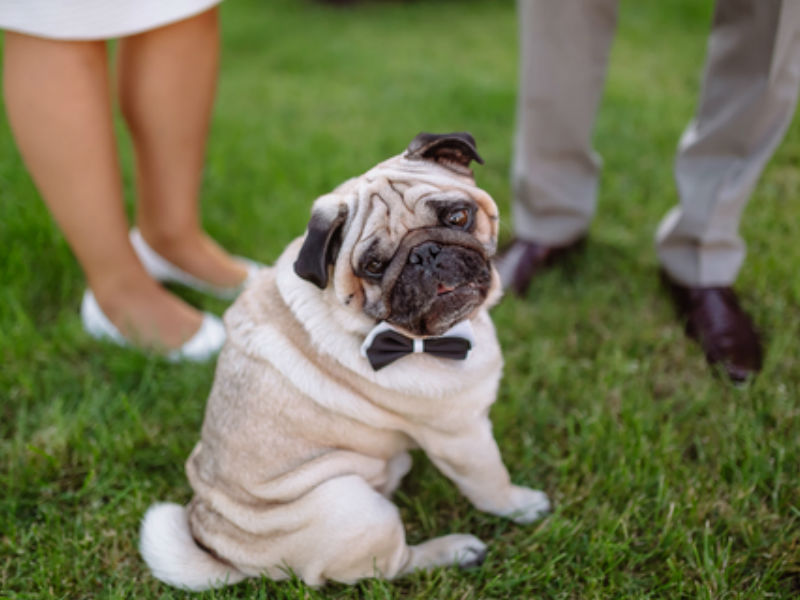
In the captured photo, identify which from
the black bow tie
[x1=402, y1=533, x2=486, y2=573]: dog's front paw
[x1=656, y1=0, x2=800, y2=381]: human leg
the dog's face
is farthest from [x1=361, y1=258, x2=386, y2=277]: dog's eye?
[x1=656, y1=0, x2=800, y2=381]: human leg

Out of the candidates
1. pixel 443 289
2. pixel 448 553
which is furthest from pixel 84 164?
pixel 448 553

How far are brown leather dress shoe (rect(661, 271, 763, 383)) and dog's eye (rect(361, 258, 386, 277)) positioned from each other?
63.4 inches

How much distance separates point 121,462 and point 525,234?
2.03 m

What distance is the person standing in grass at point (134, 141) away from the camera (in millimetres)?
2242

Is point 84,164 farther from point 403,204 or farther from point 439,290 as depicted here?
point 439,290

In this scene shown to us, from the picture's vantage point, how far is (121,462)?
228cm

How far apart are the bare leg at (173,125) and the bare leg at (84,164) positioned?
181 millimetres

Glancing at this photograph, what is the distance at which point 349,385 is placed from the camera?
1.78 meters

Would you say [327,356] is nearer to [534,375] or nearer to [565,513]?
[565,513]

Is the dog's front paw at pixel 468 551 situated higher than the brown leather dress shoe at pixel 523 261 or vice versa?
the brown leather dress shoe at pixel 523 261

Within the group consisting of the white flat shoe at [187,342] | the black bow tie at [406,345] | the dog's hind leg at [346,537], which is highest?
the black bow tie at [406,345]

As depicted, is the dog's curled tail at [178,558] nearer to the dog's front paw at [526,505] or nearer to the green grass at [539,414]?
the green grass at [539,414]

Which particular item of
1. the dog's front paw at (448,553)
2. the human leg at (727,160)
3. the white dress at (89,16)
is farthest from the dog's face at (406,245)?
the human leg at (727,160)

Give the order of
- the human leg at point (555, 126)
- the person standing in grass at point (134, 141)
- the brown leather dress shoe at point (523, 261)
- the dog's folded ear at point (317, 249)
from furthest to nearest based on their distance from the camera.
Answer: the brown leather dress shoe at point (523, 261), the human leg at point (555, 126), the person standing in grass at point (134, 141), the dog's folded ear at point (317, 249)
